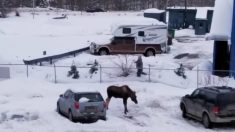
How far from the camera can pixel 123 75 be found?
115 ft

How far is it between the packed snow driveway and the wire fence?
4.17 feet

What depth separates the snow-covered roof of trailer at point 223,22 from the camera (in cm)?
3719

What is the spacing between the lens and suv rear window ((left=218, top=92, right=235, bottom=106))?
75.3 feet

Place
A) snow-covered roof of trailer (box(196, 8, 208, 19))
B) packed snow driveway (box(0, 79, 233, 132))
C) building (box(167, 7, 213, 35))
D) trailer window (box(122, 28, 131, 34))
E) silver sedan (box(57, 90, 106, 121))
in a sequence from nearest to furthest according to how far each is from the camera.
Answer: packed snow driveway (box(0, 79, 233, 132)) → silver sedan (box(57, 90, 106, 121)) → trailer window (box(122, 28, 131, 34)) → snow-covered roof of trailer (box(196, 8, 208, 19)) → building (box(167, 7, 213, 35))

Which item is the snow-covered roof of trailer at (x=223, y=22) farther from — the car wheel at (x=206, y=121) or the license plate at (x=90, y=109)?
the license plate at (x=90, y=109)

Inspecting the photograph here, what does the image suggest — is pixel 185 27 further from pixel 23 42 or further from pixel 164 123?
pixel 164 123

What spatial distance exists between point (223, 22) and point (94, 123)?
17.4 metres

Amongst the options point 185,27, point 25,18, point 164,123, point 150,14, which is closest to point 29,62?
point 164,123

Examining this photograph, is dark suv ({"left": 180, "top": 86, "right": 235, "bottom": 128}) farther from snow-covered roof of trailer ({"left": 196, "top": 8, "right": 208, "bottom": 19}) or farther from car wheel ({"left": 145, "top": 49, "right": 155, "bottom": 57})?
snow-covered roof of trailer ({"left": 196, "top": 8, "right": 208, "bottom": 19})

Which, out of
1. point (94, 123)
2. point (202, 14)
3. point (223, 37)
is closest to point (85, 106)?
point (94, 123)

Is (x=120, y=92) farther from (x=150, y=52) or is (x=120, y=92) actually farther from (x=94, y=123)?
(x=150, y=52)

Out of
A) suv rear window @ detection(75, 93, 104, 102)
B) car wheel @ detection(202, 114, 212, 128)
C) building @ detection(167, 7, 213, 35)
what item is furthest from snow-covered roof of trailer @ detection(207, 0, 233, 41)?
building @ detection(167, 7, 213, 35)

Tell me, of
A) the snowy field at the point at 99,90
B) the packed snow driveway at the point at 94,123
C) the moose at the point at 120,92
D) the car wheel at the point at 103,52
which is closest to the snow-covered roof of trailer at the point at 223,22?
the snowy field at the point at 99,90

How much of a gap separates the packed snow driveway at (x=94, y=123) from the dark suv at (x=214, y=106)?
51 cm
